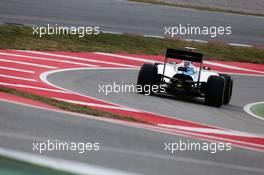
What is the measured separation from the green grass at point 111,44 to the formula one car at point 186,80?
576cm

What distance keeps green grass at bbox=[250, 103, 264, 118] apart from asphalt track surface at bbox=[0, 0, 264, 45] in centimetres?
936

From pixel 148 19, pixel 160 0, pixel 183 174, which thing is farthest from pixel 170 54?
pixel 160 0

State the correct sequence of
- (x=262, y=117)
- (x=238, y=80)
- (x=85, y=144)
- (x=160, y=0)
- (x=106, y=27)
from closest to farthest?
1. (x=85, y=144)
2. (x=262, y=117)
3. (x=238, y=80)
4. (x=106, y=27)
5. (x=160, y=0)

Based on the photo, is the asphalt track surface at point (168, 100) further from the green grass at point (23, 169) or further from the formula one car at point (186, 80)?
the green grass at point (23, 169)

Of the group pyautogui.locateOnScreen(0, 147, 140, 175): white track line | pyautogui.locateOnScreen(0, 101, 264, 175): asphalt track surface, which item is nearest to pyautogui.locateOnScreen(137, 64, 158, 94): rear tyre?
pyautogui.locateOnScreen(0, 101, 264, 175): asphalt track surface

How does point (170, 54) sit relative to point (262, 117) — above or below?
above

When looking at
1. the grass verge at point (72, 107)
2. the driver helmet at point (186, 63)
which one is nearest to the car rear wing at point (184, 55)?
the driver helmet at point (186, 63)

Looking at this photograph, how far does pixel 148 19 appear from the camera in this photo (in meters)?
27.5

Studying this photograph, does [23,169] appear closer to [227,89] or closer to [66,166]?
[66,166]

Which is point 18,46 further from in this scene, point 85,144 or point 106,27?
point 85,144

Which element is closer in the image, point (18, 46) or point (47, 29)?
point (18, 46)

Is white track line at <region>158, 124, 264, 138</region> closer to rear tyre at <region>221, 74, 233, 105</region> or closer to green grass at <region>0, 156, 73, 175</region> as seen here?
rear tyre at <region>221, 74, 233, 105</region>

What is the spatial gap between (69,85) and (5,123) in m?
6.52

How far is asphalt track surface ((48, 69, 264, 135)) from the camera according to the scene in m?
12.7
